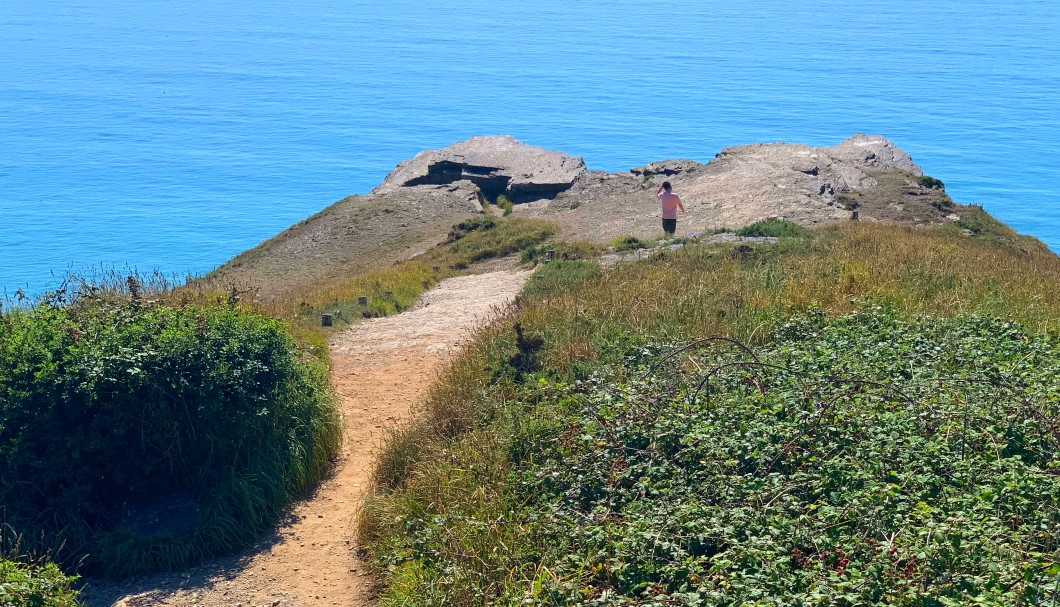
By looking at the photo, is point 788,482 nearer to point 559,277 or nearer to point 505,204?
point 559,277

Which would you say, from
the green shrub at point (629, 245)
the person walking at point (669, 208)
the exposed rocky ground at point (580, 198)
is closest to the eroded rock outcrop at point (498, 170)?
the exposed rocky ground at point (580, 198)

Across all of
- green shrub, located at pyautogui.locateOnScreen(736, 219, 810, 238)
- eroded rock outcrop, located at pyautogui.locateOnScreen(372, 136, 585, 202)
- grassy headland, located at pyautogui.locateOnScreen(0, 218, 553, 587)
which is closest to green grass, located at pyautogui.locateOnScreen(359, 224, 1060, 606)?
grassy headland, located at pyautogui.locateOnScreen(0, 218, 553, 587)

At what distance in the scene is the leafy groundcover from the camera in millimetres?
4625

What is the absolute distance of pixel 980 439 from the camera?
18.9 feet

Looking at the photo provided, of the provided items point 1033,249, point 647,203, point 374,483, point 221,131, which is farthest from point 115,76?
point 374,483

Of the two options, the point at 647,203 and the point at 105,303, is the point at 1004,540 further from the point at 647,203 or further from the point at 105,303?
the point at 647,203

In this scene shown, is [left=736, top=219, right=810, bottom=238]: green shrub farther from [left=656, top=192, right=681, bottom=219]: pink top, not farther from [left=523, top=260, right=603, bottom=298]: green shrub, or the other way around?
[left=523, top=260, right=603, bottom=298]: green shrub

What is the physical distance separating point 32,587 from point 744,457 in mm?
4193

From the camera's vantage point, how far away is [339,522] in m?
7.97

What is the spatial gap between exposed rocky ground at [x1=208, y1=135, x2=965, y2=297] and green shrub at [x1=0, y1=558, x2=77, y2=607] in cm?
1363

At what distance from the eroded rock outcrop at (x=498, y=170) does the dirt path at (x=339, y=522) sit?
595 inches

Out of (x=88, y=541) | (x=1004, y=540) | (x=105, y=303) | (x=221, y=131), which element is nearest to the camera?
(x=1004, y=540)

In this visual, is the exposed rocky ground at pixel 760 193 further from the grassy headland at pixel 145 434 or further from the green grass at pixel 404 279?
the grassy headland at pixel 145 434

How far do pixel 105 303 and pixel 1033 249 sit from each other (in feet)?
54.5
